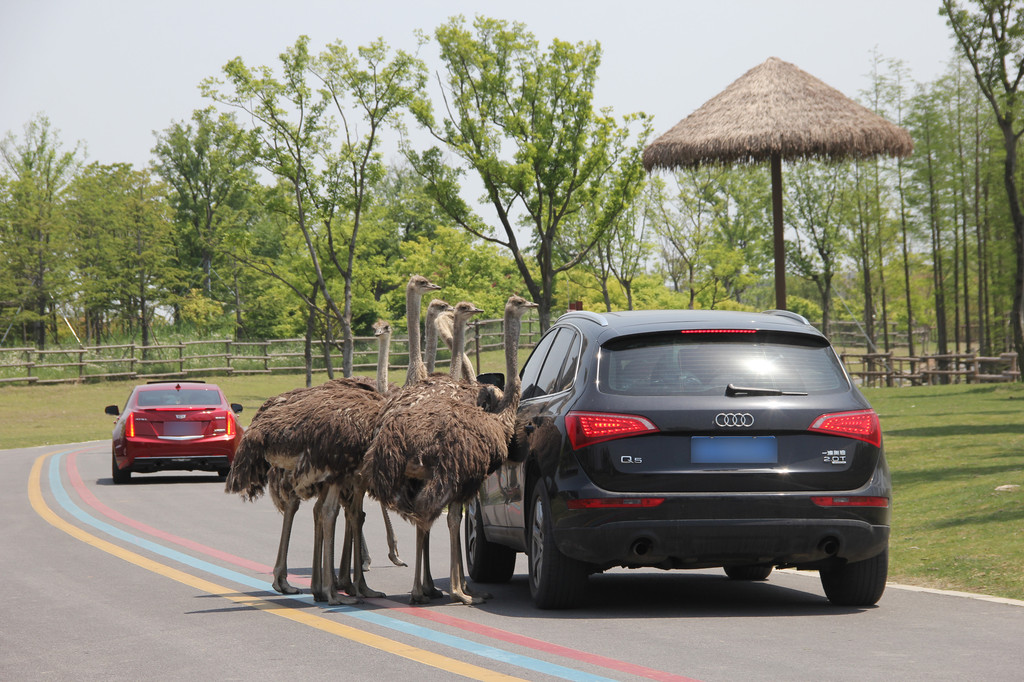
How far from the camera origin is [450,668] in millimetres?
6125

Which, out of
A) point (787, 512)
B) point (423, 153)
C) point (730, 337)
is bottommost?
point (787, 512)

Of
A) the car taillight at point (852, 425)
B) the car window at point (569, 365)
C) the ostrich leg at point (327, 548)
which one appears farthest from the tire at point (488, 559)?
the car taillight at point (852, 425)

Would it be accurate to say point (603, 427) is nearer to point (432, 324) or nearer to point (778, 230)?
point (432, 324)

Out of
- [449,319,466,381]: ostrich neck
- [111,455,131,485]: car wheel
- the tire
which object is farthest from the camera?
[111,455,131,485]: car wheel

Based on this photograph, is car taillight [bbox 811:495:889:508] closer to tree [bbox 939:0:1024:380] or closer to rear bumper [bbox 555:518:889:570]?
rear bumper [bbox 555:518:889:570]

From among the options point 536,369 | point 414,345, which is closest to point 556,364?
point 536,369

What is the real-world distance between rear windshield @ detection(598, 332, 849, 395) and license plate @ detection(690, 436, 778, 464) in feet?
0.97

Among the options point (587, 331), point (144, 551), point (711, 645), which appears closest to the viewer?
point (711, 645)

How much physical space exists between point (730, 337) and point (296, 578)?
4116 millimetres

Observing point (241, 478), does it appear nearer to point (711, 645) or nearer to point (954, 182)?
point (711, 645)

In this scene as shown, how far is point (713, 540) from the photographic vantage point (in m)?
7.27

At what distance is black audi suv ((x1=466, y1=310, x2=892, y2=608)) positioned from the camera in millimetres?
7297

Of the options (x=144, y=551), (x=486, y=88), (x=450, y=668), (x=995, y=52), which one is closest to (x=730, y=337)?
(x=450, y=668)

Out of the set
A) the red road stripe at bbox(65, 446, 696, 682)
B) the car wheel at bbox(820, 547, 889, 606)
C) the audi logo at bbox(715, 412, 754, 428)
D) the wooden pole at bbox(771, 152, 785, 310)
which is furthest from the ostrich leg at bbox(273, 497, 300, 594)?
the wooden pole at bbox(771, 152, 785, 310)
